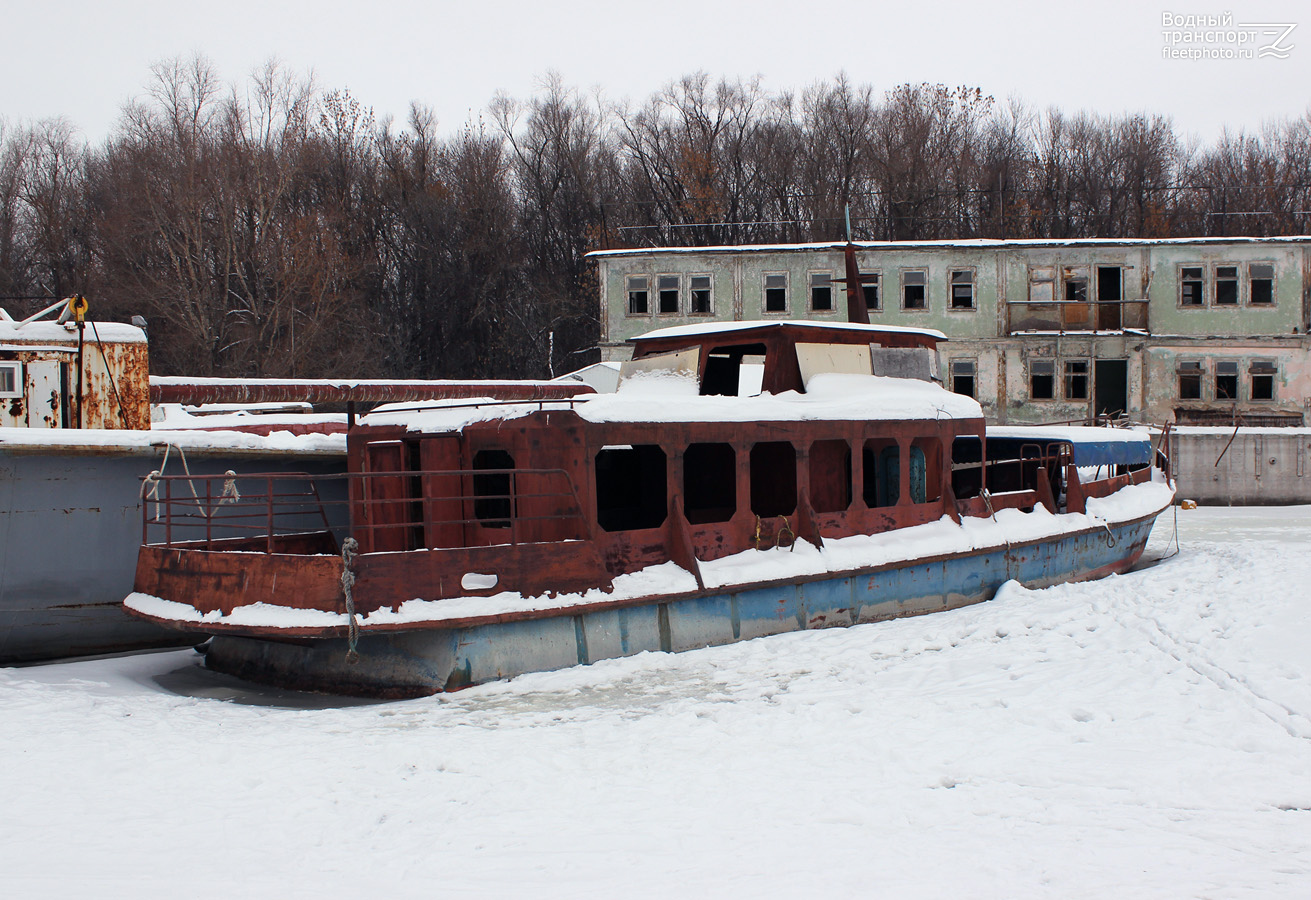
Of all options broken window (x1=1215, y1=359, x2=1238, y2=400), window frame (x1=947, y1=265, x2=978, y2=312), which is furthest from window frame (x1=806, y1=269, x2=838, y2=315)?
broken window (x1=1215, y1=359, x2=1238, y2=400)

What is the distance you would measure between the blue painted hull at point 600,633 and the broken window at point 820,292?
17078 mm

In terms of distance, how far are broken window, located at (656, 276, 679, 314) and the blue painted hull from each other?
17.7 m

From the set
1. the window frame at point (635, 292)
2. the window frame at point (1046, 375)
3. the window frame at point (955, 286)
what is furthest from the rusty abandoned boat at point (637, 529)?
the window frame at point (635, 292)

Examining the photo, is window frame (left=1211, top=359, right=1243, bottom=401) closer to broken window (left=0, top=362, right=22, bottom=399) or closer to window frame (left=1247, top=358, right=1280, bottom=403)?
window frame (left=1247, top=358, right=1280, bottom=403)

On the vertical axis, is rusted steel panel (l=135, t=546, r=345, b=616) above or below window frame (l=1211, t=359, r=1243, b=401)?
below

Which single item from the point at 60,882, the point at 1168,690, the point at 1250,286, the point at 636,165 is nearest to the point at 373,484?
the point at 60,882

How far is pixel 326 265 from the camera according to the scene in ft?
104

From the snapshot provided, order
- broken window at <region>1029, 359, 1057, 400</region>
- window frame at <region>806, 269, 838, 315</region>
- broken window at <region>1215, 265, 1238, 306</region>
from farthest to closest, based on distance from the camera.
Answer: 1. window frame at <region>806, 269, 838, 315</region>
2. broken window at <region>1029, 359, 1057, 400</region>
3. broken window at <region>1215, 265, 1238, 306</region>

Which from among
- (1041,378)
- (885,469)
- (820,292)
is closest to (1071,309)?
(1041,378)

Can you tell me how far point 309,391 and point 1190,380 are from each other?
2522cm

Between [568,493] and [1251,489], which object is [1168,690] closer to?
[568,493]

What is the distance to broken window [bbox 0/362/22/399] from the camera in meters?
11.5

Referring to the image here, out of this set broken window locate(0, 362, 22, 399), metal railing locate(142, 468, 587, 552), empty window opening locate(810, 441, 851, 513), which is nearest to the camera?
Answer: metal railing locate(142, 468, 587, 552)

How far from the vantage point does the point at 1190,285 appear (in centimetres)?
2667
